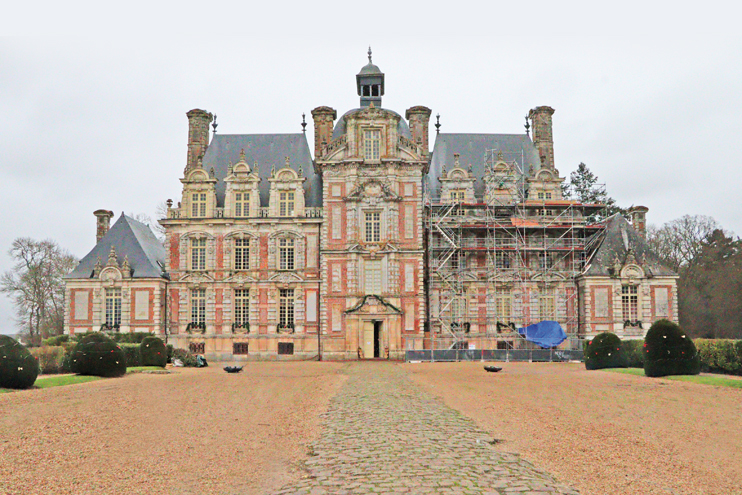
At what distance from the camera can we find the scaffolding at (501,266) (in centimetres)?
4181

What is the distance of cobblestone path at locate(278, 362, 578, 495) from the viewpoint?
29.5 ft

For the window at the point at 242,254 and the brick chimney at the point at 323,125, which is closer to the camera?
the window at the point at 242,254

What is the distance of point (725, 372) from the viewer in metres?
28.0

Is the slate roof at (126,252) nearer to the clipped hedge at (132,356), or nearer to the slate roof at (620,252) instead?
the clipped hedge at (132,356)

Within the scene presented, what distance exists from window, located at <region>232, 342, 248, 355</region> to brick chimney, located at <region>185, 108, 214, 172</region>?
12.4 metres

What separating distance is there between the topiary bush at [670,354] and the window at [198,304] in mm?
26307

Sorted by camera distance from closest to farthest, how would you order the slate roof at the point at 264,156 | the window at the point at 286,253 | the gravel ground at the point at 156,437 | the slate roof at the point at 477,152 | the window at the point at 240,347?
the gravel ground at the point at 156,437 → the window at the point at 240,347 → the window at the point at 286,253 → the slate roof at the point at 264,156 → the slate roof at the point at 477,152

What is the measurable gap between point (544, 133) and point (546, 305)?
1201 cm

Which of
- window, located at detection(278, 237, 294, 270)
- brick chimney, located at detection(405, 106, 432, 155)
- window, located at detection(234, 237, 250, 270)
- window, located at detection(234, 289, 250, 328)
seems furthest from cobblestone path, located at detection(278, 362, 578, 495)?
brick chimney, located at detection(405, 106, 432, 155)

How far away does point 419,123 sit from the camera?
152 feet

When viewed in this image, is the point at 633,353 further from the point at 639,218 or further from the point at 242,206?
the point at 242,206

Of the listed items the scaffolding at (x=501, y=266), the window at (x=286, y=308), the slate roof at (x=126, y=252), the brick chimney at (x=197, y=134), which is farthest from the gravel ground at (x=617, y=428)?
the brick chimney at (x=197, y=134)

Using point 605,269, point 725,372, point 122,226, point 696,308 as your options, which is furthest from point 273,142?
point 696,308

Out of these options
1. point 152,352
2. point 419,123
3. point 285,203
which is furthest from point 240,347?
point 419,123
